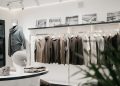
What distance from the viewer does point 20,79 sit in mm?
A: 3158

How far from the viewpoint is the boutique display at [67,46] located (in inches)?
226

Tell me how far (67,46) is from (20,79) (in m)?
3.24

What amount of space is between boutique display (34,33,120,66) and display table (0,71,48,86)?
2491mm

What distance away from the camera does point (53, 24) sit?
747 cm

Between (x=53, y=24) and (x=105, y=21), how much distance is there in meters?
1.96

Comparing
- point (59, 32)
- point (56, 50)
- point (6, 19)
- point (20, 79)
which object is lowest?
point (20, 79)

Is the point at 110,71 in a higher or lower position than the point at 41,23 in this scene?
lower

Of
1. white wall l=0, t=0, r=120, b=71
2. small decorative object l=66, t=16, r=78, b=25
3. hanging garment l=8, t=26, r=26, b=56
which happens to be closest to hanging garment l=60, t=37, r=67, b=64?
small decorative object l=66, t=16, r=78, b=25

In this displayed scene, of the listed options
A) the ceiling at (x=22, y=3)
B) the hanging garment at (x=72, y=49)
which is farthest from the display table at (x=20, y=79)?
the ceiling at (x=22, y=3)

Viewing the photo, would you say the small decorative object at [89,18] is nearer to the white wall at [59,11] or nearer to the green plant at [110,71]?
the white wall at [59,11]

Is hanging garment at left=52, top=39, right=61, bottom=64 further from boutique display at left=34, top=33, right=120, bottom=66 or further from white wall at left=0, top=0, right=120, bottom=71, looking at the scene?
white wall at left=0, top=0, right=120, bottom=71

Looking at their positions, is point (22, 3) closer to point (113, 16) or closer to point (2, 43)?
point (2, 43)

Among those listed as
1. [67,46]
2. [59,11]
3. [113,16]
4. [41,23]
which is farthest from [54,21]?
[113,16]

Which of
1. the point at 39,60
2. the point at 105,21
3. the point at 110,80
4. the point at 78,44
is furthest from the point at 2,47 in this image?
the point at 110,80
